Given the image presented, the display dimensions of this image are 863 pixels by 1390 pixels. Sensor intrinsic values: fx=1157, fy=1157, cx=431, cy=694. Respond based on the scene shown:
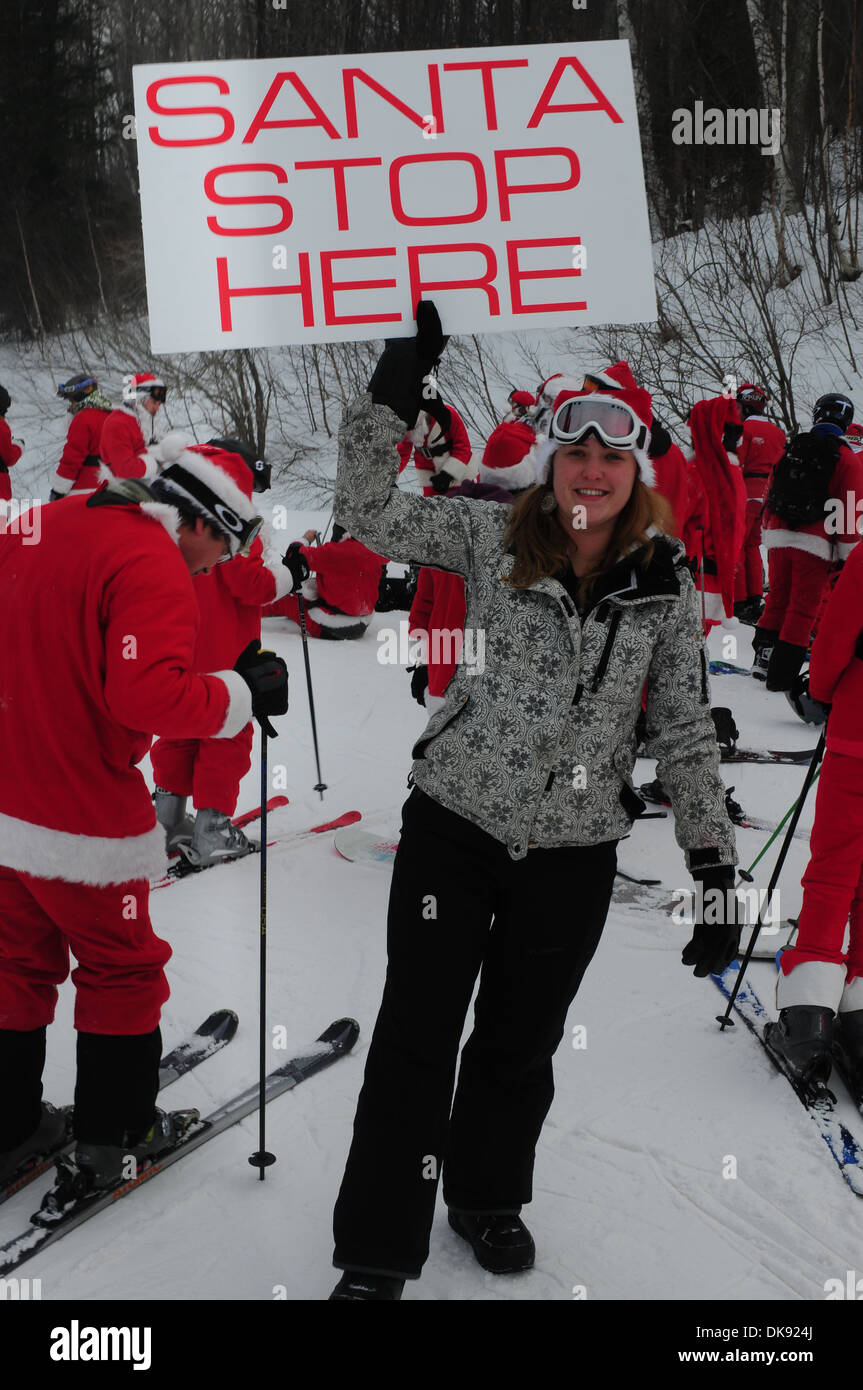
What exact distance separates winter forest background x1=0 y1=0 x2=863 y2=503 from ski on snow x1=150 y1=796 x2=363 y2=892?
8.03 meters

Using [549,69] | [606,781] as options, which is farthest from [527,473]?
[606,781]

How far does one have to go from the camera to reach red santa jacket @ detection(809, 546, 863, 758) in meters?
3.29

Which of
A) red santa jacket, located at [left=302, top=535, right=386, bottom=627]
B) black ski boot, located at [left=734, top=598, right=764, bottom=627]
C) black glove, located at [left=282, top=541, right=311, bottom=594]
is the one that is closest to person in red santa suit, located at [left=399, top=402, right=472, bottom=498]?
red santa jacket, located at [left=302, top=535, right=386, bottom=627]

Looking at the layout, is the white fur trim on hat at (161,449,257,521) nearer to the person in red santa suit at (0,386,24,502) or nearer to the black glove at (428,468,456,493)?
the black glove at (428,468,456,493)

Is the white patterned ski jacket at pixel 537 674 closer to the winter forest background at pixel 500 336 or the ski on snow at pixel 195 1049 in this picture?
the ski on snow at pixel 195 1049

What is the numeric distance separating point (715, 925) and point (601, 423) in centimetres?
108

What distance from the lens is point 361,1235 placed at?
7.82 feet

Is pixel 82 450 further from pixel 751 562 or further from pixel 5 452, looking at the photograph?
pixel 751 562

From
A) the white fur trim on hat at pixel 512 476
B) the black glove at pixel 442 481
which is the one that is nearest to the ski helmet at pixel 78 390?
the black glove at pixel 442 481

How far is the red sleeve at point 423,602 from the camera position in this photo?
4656 mm

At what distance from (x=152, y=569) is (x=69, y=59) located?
2392 centimetres

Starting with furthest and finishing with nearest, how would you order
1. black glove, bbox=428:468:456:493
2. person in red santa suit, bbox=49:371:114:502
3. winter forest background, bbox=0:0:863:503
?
winter forest background, bbox=0:0:863:503
person in red santa suit, bbox=49:371:114:502
black glove, bbox=428:468:456:493

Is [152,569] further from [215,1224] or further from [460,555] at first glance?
[215,1224]

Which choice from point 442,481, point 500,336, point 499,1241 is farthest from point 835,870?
point 500,336
